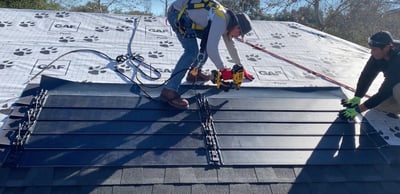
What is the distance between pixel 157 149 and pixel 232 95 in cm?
93

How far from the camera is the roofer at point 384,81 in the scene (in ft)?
8.30

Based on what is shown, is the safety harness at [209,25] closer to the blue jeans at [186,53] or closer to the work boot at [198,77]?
the blue jeans at [186,53]

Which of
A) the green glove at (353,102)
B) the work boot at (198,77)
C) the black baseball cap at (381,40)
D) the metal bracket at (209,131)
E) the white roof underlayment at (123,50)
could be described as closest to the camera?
the metal bracket at (209,131)

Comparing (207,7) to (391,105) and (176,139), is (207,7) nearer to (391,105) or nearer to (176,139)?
(176,139)

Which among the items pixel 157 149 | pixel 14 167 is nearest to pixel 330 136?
pixel 157 149

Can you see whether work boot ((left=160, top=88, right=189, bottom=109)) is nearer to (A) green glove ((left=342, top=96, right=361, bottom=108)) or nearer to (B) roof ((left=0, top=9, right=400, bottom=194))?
(B) roof ((left=0, top=9, right=400, bottom=194))

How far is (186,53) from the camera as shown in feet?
9.25

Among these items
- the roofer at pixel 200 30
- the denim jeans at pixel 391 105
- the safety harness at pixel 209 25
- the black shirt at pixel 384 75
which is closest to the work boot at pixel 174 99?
the roofer at pixel 200 30

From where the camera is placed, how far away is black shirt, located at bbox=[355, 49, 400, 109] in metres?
2.54

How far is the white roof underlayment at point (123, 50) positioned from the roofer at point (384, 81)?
566mm

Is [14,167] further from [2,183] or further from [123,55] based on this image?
[123,55]

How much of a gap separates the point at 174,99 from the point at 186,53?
398 millimetres

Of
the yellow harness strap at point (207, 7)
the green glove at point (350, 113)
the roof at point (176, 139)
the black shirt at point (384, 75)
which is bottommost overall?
the roof at point (176, 139)

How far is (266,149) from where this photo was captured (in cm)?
237
